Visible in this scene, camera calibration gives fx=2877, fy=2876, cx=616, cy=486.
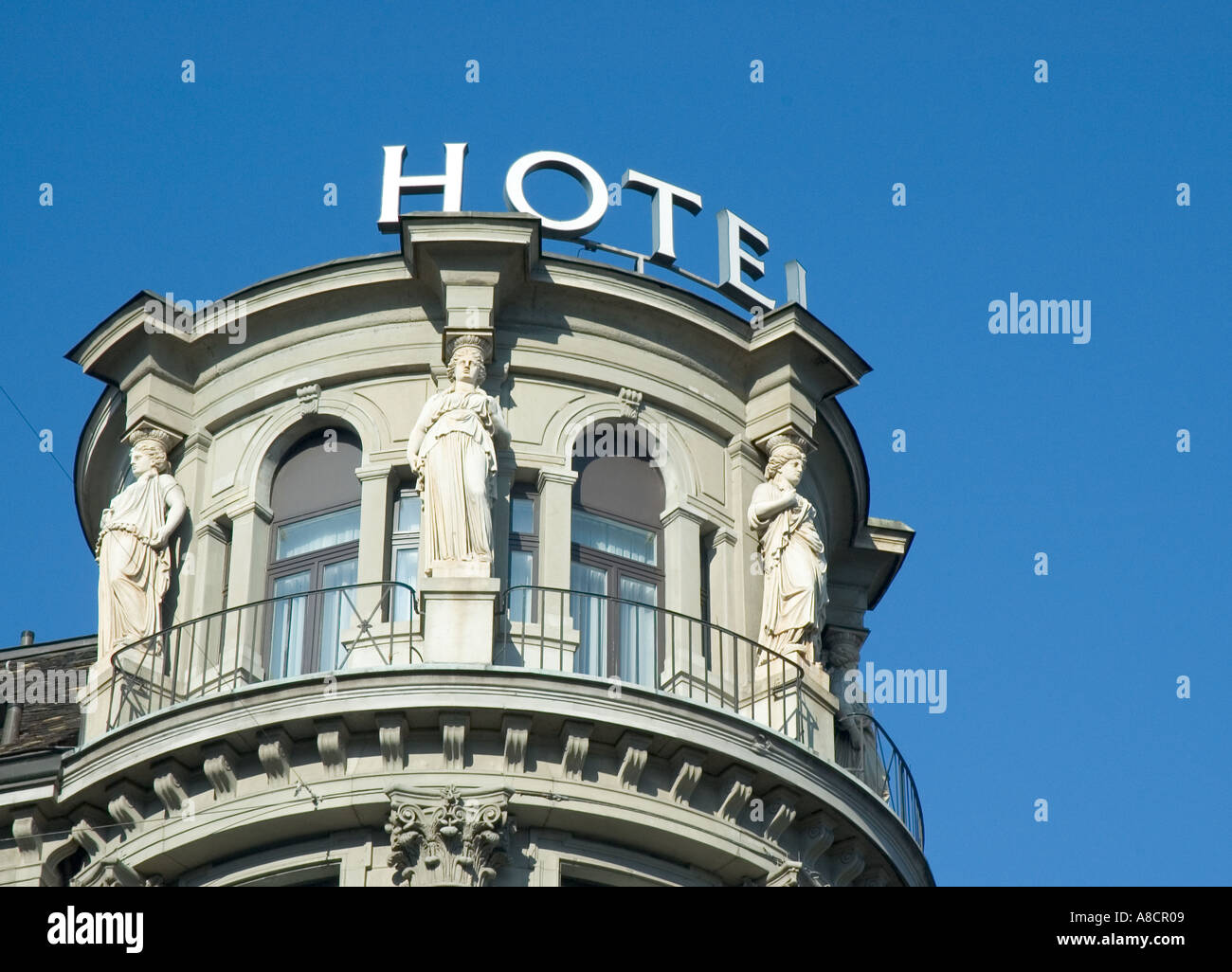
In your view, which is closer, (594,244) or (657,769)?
(657,769)

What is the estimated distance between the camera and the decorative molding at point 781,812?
33938 mm

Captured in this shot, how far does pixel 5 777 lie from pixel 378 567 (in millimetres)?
5209

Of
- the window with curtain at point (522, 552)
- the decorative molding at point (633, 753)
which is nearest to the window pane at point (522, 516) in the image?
the window with curtain at point (522, 552)

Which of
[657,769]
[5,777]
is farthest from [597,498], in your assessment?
[5,777]

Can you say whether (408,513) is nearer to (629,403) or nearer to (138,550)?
(629,403)

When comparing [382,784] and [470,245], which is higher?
[470,245]

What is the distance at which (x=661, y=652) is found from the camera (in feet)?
116

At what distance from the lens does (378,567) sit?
35.1m

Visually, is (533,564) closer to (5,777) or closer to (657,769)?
(657,769)

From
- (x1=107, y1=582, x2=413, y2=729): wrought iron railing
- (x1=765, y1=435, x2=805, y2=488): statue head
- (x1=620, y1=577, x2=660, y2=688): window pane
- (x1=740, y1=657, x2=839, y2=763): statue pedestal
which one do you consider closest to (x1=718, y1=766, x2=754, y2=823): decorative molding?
(x1=740, y1=657, x2=839, y2=763): statue pedestal

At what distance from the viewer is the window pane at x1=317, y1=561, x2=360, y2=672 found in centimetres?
3453

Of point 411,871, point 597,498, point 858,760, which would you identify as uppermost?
point 597,498

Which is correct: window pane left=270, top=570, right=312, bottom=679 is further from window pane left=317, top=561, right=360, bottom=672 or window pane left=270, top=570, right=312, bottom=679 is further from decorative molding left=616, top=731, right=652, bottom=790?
decorative molding left=616, top=731, right=652, bottom=790

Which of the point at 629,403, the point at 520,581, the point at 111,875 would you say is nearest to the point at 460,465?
the point at 520,581
